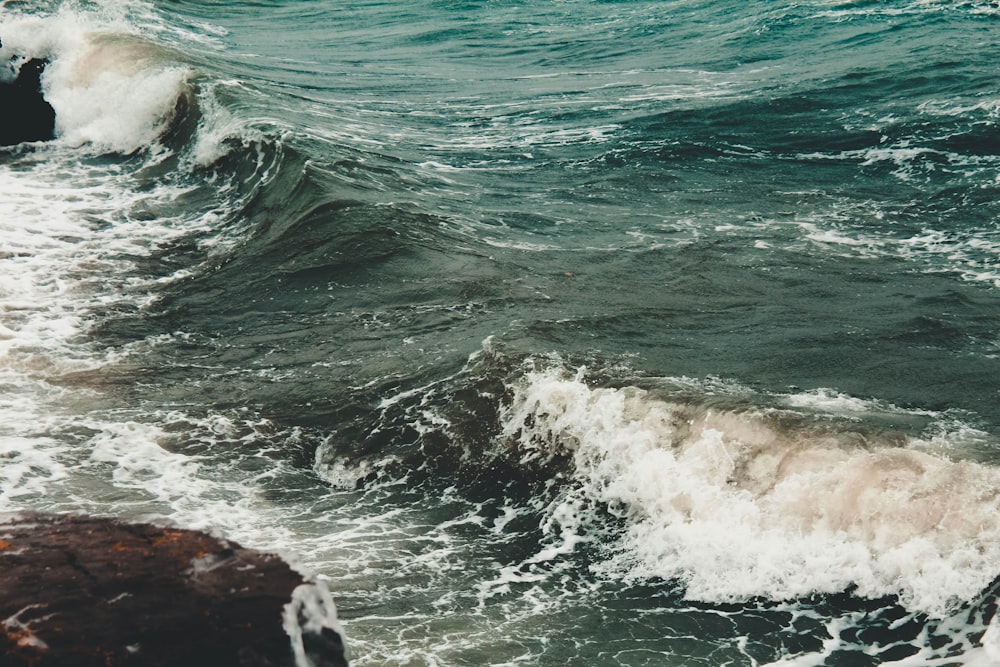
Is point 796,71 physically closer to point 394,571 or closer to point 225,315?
point 225,315

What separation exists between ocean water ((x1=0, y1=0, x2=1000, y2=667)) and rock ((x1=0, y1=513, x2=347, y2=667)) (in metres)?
0.31

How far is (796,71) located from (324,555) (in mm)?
19913

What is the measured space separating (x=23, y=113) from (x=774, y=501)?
18.1m

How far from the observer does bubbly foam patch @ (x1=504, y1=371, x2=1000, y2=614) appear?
24.4 feet

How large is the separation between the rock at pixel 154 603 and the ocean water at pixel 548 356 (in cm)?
31

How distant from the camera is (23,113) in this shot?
21125 millimetres

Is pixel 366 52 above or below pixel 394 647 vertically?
above

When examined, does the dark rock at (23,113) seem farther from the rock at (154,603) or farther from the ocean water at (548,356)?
the rock at (154,603)

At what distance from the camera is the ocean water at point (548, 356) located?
753 cm

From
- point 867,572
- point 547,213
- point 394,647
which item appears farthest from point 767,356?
point 547,213

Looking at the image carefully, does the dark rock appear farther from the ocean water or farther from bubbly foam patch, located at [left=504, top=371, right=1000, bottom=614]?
bubbly foam patch, located at [left=504, top=371, right=1000, bottom=614]

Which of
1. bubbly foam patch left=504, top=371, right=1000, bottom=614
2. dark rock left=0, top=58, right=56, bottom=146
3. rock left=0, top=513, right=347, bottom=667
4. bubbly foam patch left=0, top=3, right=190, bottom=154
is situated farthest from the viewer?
bubbly foam patch left=0, top=3, right=190, bottom=154

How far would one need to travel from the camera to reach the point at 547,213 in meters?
15.9

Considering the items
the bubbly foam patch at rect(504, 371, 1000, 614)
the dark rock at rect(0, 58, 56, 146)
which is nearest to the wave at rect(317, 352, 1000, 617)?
the bubbly foam patch at rect(504, 371, 1000, 614)
